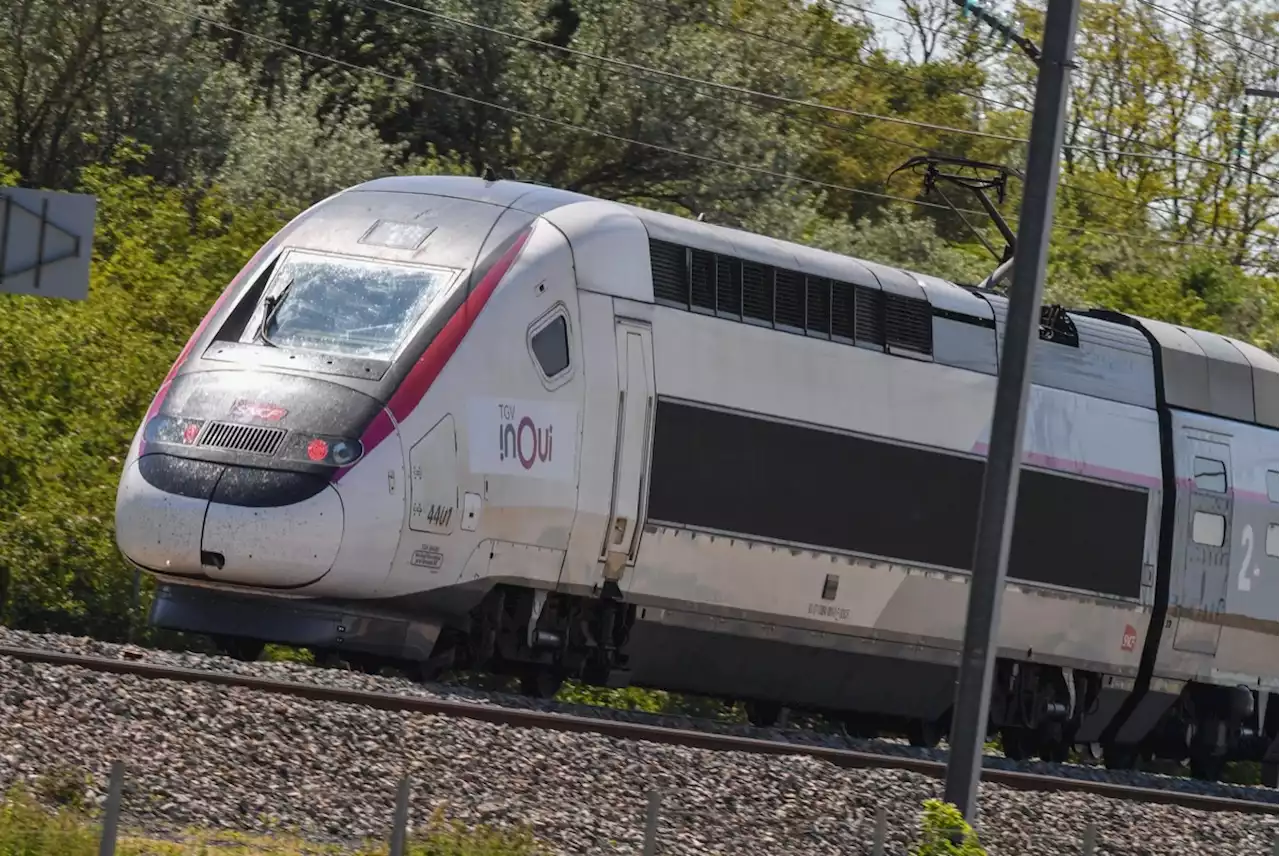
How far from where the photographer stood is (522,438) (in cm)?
1539

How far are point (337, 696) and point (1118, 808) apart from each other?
5.36 meters

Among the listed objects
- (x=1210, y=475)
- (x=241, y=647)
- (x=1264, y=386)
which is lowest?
(x=241, y=647)

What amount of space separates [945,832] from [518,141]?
99.0 feet

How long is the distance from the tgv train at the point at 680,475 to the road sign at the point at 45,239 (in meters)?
4.96

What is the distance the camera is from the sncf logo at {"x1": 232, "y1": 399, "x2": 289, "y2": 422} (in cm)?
1459

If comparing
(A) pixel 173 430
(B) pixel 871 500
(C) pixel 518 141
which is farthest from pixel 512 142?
(A) pixel 173 430

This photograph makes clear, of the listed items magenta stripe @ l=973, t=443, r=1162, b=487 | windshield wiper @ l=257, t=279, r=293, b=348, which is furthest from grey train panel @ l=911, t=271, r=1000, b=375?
windshield wiper @ l=257, t=279, r=293, b=348

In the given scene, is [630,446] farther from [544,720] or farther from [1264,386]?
[1264,386]

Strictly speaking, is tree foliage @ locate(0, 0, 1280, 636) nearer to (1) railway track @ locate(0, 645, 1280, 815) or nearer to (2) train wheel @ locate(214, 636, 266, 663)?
(2) train wheel @ locate(214, 636, 266, 663)

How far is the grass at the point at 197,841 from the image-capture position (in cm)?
840

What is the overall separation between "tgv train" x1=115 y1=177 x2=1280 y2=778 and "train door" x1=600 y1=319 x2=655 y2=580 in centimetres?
3

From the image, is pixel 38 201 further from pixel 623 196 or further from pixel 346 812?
pixel 623 196

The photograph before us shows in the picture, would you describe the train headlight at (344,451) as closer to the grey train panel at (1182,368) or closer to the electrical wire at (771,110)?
the grey train panel at (1182,368)

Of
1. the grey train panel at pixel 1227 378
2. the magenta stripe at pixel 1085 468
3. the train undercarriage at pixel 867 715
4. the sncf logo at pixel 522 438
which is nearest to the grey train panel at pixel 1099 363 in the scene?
the magenta stripe at pixel 1085 468
